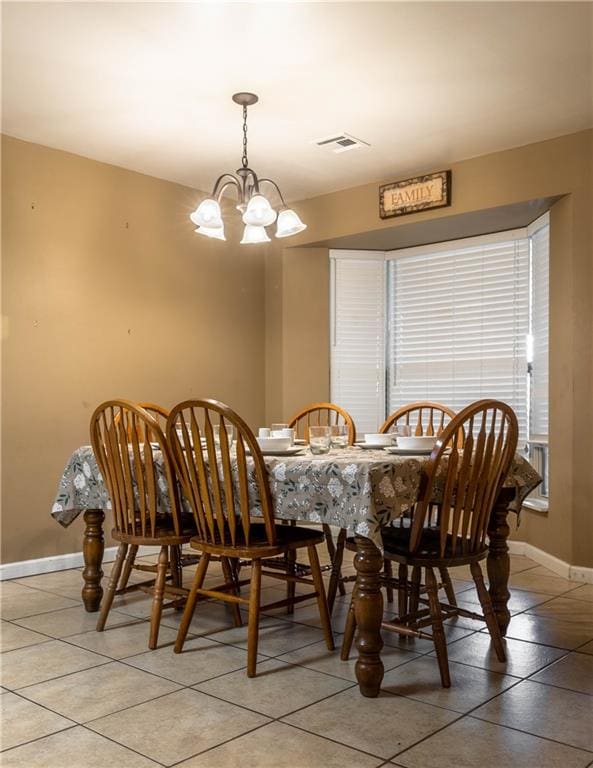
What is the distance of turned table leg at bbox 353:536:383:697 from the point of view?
2246 mm

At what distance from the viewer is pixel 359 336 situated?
534 centimetres

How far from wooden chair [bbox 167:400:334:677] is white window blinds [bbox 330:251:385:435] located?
8.64ft

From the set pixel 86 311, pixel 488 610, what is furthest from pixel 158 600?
pixel 86 311

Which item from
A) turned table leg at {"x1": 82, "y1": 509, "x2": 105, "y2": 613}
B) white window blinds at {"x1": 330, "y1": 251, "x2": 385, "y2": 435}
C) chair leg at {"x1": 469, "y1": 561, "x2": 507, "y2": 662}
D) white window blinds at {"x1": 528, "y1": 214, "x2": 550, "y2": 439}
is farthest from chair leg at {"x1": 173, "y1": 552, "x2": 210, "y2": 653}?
white window blinds at {"x1": 330, "y1": 251, "x2": 385, "y2": 435}

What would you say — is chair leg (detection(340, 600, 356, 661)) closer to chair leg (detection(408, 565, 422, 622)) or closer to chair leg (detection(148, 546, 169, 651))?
chair leg (detection(408, 565, 422, 622))

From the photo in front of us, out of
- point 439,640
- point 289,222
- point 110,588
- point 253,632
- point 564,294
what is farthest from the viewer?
point 564,294

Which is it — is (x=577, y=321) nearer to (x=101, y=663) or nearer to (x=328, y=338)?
(x=328, y=338)

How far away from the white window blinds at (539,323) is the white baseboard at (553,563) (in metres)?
0.69

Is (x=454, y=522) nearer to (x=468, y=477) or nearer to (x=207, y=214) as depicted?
(x=468, y=477)

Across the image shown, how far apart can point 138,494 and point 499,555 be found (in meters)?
1.46

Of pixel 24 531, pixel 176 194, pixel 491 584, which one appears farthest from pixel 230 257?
pixel 491 584

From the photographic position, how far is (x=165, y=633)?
115 inches

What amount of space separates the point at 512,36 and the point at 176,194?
2585 millimetres

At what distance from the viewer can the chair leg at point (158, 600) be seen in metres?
2.71
